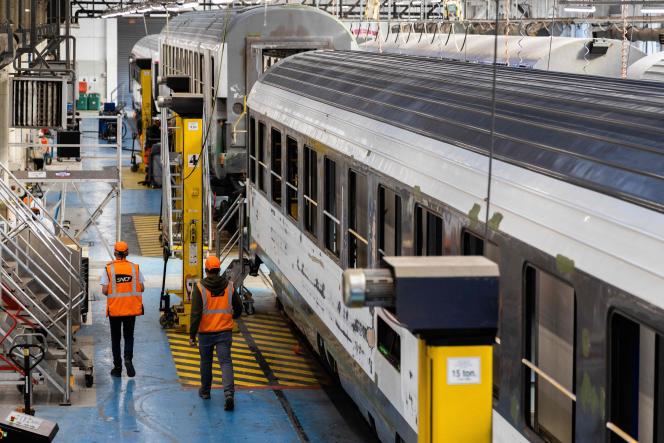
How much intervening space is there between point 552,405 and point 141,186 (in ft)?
84.0

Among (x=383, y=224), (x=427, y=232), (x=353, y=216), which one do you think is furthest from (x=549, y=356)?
(x=353, y=216)

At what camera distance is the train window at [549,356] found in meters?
5.67

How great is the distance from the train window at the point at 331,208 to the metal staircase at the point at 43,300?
2831mm

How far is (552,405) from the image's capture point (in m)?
5.81

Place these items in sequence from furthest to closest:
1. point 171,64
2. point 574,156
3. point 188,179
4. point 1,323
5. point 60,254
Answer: point 171,64, point 188,179, point 60,254, point 1,323, point 574,156

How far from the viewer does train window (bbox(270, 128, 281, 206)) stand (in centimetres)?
1380

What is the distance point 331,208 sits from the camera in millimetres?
10805

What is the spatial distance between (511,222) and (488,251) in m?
0.53

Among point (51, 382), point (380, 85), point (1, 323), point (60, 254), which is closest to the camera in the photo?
point (380, 85)

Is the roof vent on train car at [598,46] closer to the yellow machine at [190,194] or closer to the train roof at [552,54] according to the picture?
the train roof at [552,54]

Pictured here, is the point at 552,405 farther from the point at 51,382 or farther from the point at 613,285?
the point at 51,382

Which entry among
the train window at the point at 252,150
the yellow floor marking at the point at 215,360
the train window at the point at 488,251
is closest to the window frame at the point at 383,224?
the train window at the point at 488,251

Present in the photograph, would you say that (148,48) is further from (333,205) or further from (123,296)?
(333,205)

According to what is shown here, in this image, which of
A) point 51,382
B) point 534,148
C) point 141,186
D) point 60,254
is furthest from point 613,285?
point 141,186
